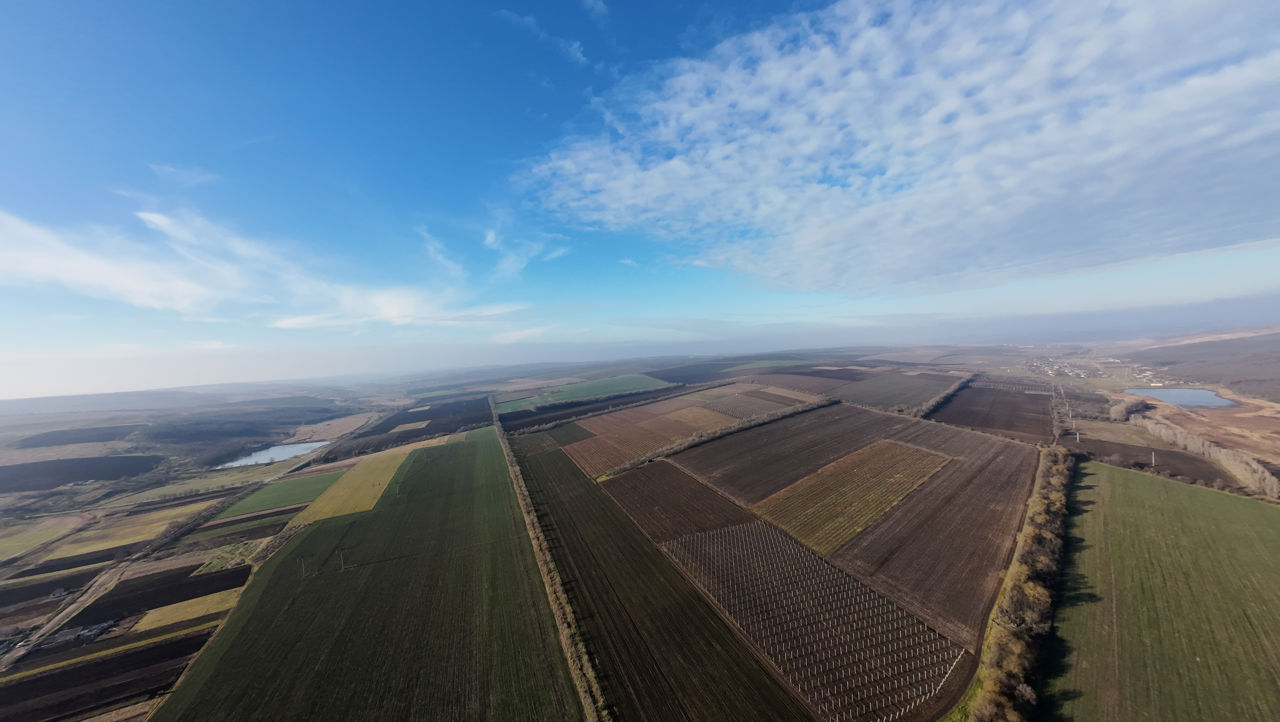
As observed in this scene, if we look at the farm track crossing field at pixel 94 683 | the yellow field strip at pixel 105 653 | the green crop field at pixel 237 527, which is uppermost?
the green crop field at pixel 237 527

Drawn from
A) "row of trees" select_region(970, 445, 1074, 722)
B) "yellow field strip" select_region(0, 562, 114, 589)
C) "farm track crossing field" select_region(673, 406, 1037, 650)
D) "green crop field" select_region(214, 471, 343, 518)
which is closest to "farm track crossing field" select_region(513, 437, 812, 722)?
"row of trees" select_region(970, 445, 1074, 722)

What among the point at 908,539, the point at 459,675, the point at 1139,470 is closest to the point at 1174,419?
the point at 1139,470

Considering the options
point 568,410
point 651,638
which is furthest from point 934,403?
point 568,410

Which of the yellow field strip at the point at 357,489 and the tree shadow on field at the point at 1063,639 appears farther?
the yellow field strip at the point at 357,489

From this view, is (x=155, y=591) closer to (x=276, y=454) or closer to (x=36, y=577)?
(x=36, y=577)

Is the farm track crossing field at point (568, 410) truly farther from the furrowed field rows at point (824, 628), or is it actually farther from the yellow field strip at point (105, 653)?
the furrowed field rows at point (824, 628)

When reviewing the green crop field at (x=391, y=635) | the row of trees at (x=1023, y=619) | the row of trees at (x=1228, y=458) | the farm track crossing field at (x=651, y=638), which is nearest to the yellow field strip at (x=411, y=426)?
the green crop field at (x=391, y=635)
